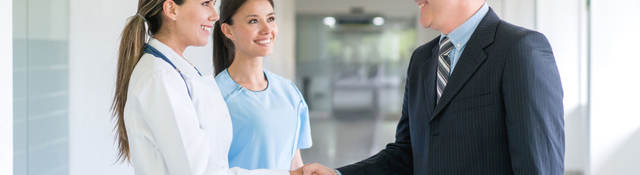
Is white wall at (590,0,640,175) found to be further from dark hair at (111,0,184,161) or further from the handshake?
dark hair at (111,0,184,161)

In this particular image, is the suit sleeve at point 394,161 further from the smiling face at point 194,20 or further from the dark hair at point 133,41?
the dark hair at point 133,41

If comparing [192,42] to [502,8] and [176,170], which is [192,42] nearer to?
[176,170]

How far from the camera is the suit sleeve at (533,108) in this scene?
1.60 metres

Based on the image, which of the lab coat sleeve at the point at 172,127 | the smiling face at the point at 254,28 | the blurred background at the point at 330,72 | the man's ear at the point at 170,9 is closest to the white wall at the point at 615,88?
the blurred background at the point at 330,72

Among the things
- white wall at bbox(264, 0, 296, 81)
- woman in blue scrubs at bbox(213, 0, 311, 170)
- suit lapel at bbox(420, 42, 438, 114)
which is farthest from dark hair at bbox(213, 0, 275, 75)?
white wall at bbox(264, 0, 296, 81)

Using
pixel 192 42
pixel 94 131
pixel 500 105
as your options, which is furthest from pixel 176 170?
pixel 94 131

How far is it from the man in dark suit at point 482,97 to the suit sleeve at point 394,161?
1.11ft

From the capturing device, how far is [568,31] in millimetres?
6996

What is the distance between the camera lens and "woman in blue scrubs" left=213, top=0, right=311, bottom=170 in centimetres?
243

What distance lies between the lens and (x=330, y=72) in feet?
41.7

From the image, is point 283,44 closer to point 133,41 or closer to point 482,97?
point 133,41

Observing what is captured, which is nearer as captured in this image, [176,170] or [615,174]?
[176,170]
